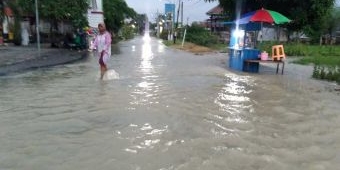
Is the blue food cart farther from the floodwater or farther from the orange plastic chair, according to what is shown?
the floodwater

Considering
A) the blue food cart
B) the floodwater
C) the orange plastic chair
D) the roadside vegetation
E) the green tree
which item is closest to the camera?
the floodwater

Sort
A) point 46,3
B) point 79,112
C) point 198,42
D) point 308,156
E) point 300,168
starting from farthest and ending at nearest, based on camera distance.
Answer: point 198,42
point 46,3
point 79,112
point 308,156
point 300,168

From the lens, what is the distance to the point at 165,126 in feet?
24.9

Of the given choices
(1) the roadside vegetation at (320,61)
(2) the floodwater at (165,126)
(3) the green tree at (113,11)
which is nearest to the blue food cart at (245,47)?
(1) the roadside vegetation at (320,61)

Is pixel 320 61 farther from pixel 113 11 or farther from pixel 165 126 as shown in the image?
pixel 113 11

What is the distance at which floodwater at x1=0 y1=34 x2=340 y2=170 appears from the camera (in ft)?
18.9

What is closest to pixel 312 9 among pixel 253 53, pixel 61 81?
pixel 253 53

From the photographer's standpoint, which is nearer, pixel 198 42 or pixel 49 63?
pixel 49 63

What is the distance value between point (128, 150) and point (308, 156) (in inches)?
103

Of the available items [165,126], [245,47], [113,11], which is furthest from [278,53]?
[113,11]

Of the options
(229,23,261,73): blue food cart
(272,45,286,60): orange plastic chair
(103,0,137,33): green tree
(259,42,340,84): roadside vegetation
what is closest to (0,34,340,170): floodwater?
(259,42,340,84): roadside vegetation

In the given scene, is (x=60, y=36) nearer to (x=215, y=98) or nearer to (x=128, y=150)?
(x=215, y=98)

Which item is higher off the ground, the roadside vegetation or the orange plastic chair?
the orange plastic chair

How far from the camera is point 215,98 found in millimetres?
10719
